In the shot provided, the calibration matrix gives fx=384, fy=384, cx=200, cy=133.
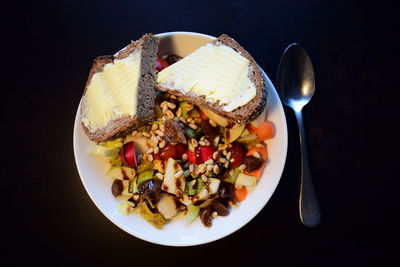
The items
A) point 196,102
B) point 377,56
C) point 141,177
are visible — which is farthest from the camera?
point 377,56

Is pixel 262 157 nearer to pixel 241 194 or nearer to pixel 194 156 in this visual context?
pixel 241 194

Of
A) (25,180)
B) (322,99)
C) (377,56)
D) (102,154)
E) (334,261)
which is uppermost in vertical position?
(377,56)

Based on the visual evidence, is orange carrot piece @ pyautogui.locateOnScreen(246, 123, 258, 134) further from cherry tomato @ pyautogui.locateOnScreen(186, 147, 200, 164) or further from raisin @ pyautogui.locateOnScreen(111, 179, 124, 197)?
raisin @ pyautogui.locateOnScreen(111, 179, 124, 197)

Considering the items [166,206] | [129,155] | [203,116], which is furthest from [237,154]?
[129,155]

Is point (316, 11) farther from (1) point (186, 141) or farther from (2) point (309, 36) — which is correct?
(1) point (186, 141)

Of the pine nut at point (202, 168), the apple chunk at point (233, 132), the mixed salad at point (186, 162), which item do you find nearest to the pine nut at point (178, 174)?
the mixed salad at point (186, 162)

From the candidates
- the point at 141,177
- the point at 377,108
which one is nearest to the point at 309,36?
the point at 377,108

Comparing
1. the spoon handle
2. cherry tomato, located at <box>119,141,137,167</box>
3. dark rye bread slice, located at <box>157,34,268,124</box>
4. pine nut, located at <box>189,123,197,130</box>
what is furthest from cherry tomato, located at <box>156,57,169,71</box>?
the spoon handle
